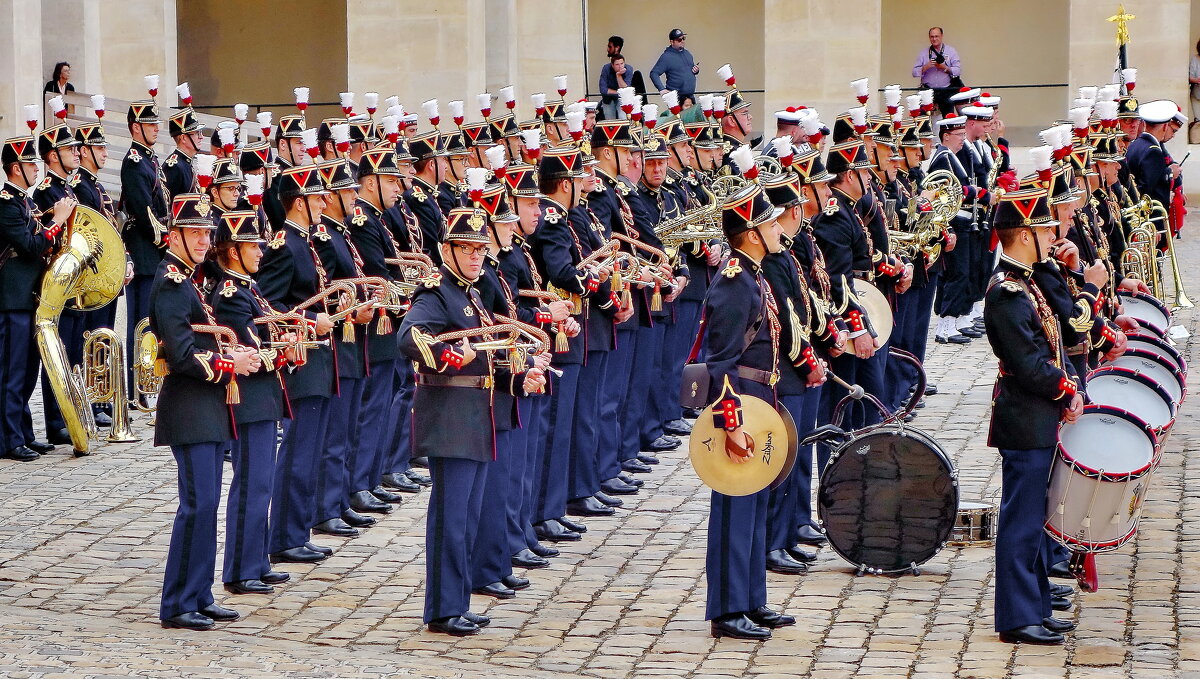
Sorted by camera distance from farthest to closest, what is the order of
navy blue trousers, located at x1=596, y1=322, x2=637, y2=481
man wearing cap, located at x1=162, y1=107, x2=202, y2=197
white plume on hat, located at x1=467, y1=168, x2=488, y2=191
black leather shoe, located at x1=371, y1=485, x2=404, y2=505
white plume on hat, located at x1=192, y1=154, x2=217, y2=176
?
man wearing cap, located at x1=162, y1=107, x2=202, y2=197
navy blue trousers, located at x1=596, y1=322, x2=637, y2=481
black leather shoe, located at x1=371, y1=485, x2=404, y2=505
white plume on hat, located at x1=192, y1=154, x2=217, y2=176
white plume on hat, located at x1=467, y1=168, x2=488, y2=191

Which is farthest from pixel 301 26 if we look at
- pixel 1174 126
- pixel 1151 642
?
pixel 1151 642

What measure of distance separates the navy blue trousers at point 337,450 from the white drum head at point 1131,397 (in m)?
4.12

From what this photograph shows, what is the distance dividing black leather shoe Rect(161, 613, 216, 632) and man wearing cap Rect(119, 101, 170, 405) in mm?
5456

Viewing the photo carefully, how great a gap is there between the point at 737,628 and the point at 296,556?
9.02ft

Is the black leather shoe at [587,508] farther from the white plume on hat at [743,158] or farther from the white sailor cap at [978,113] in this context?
the white sailor cap at [978,113]

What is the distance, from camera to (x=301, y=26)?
31.6 meters

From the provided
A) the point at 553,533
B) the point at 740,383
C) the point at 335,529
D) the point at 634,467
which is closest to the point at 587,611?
the point at 740,383

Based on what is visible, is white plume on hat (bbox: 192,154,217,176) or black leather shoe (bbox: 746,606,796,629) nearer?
black leather shoe (bbox: 746,606,796,629)

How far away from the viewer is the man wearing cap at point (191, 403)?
327 inches

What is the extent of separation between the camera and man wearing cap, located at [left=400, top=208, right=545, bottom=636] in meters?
→ 8.16

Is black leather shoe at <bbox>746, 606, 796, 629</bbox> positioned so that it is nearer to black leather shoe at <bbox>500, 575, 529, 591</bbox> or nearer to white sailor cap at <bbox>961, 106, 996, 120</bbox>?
black leather shoe at <bbox>500, 575, 529, 591</bbox>

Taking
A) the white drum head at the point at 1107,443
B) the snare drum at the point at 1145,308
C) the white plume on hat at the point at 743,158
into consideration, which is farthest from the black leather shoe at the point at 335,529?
the snare drum at the point at 1145,308

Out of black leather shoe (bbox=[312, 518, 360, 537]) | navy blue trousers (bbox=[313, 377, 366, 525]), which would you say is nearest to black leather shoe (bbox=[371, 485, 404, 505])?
navy blue trousers (bbox=[313, 377, 366, 525])

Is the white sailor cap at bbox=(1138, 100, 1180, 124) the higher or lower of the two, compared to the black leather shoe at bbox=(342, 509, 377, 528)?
higher
